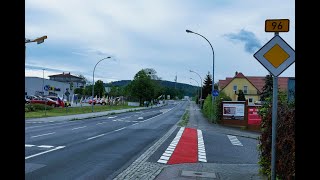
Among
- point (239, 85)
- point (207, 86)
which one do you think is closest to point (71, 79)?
point (207, 86)

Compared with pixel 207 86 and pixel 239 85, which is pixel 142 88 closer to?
pixel 207 86

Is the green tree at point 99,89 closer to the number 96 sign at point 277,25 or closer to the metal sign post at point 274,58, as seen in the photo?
the metal sign post at point 274,58

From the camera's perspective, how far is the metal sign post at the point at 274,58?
6.52 meters

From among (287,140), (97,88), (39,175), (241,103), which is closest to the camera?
(287,140)

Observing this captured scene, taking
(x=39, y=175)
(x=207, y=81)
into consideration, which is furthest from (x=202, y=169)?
(x=207, y=81)

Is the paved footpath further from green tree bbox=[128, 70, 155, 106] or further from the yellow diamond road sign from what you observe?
green tree bbox=[128, 70, 155, 106]

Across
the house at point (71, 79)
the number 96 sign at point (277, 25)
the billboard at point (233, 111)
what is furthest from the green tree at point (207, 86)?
the number 96 sign at point (277, 25)

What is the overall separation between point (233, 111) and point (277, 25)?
29.4m

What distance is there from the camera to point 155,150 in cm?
1595

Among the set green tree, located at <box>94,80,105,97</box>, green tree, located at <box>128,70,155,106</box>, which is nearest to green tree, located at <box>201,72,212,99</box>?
green tree, located at <box>128,70,155,106</box>
